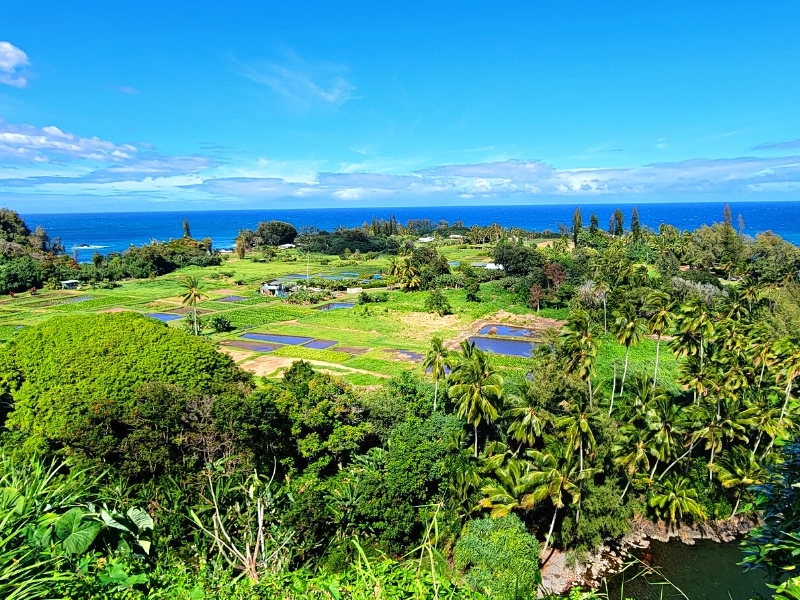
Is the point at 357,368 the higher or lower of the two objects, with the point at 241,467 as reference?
lower

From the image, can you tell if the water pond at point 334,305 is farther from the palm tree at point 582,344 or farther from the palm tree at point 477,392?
the palm tree at point 477,392

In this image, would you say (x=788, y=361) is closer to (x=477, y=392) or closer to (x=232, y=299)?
(x=477, y=392)

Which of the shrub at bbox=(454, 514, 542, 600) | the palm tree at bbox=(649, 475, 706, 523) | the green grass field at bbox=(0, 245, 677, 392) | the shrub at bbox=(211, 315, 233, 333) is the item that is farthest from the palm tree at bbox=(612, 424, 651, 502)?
the shrub at bbox=(211, 315, 233, 333)

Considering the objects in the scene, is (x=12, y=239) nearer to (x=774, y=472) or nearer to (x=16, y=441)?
(x=16, y=441)

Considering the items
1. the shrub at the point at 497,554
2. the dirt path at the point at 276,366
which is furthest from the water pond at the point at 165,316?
the shrub at the point at 497,554

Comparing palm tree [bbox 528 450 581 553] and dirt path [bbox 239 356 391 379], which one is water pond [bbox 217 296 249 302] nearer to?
dirt path [bbox 239 356 391 379]

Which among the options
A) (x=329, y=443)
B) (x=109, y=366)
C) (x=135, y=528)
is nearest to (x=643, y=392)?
(x=329, y=443)
